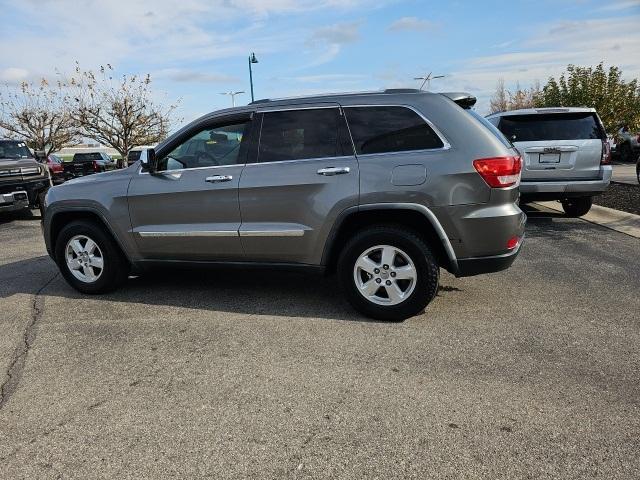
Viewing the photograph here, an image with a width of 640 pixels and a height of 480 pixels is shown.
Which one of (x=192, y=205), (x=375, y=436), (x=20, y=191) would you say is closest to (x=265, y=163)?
(x=192, y=205)

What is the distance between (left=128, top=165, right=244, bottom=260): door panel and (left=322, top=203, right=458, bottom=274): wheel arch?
0.88 metres

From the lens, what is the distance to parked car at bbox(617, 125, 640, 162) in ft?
69.2

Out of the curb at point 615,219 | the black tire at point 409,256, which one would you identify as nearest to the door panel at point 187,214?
the black tire at point 409,256

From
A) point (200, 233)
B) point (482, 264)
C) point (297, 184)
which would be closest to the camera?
point (482, 264)

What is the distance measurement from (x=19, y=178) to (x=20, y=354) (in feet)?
28.8

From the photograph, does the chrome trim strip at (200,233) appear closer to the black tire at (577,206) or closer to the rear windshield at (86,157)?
the black tire at (577,206)

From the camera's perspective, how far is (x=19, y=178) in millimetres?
11227

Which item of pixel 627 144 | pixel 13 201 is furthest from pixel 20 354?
pixel 627 144

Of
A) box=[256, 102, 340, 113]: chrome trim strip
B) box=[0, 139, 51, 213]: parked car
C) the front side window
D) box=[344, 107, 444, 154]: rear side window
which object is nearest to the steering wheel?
the front side window

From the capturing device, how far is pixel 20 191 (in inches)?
436

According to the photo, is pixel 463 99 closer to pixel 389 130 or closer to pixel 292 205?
pixel 389 130

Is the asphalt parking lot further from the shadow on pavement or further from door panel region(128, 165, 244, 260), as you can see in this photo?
door panel region(128, 165, 244, 260)

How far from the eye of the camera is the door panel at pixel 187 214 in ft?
15.1

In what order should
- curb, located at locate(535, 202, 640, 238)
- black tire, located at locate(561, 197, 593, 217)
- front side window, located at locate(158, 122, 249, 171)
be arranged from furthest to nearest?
black tire, located at locate(561, 197, 593, 217) → curb, located at locate(535, 202, 640, 238) → front side window, located at locate(158, 122, 249, 171)
